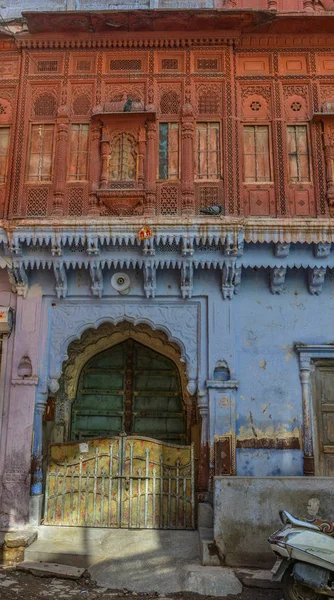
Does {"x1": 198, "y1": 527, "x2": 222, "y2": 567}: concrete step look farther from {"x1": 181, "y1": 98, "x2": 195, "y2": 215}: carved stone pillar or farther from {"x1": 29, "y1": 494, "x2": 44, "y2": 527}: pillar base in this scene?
{"x1": 181, "y1": 98, "x2": 195, "y2": 215}: carved stone pillar

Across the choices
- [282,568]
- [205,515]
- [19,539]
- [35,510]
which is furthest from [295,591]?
[35,510]

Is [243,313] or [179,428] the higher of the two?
[243,313]

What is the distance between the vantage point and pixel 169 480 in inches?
288

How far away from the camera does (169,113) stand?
8.48 meters

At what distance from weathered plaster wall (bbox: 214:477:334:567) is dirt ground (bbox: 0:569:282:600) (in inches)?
21.7

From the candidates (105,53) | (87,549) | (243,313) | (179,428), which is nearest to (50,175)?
(105,53)

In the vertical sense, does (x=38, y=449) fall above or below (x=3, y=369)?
below

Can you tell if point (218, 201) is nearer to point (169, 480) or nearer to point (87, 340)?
point (87, 340)

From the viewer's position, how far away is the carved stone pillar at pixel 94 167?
26.6 ft

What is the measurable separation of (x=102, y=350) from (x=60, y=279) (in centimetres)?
197

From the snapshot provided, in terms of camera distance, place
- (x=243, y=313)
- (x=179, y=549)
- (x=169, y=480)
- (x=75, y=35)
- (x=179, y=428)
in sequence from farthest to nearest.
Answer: (x=179, y=428) → (x=75, y=35) → (x=243, y=313) → (x=169, y=480) → (x=179, y=549)

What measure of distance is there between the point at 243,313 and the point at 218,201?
1.76 m

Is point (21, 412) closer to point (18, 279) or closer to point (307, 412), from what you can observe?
point (18, 279)

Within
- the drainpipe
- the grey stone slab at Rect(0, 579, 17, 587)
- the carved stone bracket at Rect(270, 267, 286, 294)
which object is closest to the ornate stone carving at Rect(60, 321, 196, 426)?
the drainpipe
